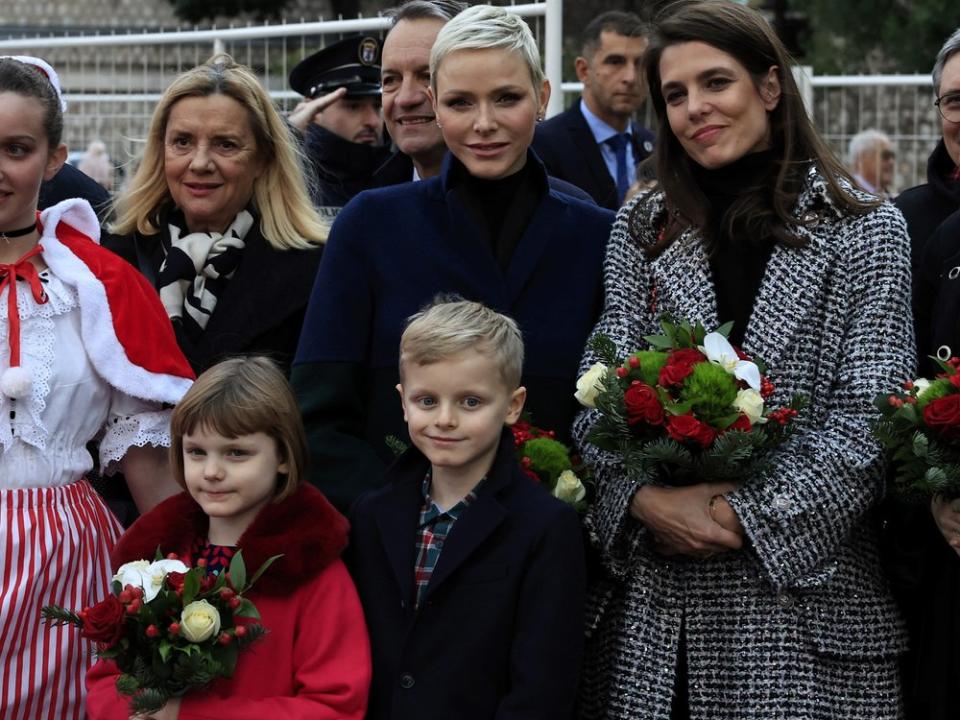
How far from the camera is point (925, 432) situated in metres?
3.38

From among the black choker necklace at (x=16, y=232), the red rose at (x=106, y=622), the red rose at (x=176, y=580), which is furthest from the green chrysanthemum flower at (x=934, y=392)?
the black choker necklace at (x=16, y=232)

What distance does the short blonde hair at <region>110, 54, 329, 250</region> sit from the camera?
4.67 meters

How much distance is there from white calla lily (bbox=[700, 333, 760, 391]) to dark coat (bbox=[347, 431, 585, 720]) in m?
0.50

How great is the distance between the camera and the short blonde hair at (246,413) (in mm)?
3580

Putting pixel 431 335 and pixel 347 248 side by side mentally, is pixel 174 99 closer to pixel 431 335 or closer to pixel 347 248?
pixel 347 248

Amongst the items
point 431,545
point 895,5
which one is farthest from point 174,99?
point 895,5

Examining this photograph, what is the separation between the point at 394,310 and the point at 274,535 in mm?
698

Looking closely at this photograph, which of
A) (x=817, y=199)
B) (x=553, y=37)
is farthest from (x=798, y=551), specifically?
(x=553, y=37)

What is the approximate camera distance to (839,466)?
3.51 m

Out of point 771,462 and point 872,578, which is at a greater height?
point 771,462

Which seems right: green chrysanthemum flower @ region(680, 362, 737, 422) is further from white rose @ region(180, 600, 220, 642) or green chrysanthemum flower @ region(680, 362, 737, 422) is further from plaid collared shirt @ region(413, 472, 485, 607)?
white rose @ region(180, 600, 220, 642)

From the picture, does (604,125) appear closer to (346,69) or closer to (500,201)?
(346,69)

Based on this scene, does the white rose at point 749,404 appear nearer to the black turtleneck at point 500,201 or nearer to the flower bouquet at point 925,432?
the flower bouquet at point 925,432

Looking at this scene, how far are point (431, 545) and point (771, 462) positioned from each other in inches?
32.4
